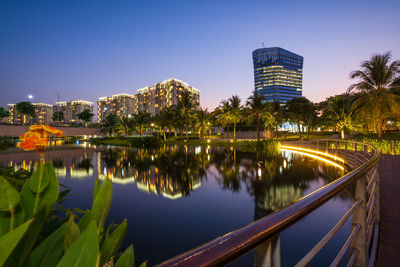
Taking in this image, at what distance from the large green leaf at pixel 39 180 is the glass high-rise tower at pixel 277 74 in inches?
5585

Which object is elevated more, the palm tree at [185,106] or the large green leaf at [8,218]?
the palm tree at [185,106]

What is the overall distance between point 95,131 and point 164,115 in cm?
5749

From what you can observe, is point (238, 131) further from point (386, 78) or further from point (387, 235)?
point (387, 235)

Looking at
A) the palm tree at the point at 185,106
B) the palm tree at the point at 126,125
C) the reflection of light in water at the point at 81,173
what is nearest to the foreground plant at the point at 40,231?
the reflection of light in water at the point at 81,173

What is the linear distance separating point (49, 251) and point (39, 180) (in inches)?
9.6

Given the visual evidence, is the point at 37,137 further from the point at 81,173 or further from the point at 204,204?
the point at 81,173

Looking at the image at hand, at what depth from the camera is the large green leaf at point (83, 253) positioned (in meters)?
0.52

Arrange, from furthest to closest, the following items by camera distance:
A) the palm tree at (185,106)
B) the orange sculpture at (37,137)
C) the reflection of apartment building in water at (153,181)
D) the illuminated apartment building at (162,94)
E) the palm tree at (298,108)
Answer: the illuminated apartment building at (162,94)
the palm tree at (298,108)
the palm tree at (185,106)
the reflection of apartment building in water at (153,181)
the orange sculpture at (37,137)

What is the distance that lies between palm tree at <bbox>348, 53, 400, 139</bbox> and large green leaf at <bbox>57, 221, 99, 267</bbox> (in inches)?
993

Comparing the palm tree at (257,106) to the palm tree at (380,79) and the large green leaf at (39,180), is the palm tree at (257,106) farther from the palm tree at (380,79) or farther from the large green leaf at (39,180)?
the large green leaf at (39,180)

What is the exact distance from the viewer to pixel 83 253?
532 millimetres

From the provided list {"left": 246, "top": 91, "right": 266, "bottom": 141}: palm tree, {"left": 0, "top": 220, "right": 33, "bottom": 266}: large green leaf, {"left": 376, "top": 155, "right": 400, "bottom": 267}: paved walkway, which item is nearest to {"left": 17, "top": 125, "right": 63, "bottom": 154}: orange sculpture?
{"left": 0, "top": 220, "right": 33, "bottom": 266}: large green leaf

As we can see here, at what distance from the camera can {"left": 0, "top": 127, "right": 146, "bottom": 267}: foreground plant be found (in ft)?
1.71

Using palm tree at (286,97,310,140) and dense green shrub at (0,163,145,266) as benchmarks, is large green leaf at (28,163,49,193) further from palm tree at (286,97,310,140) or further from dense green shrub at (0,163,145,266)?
palm tree at (286,97,310,140)
